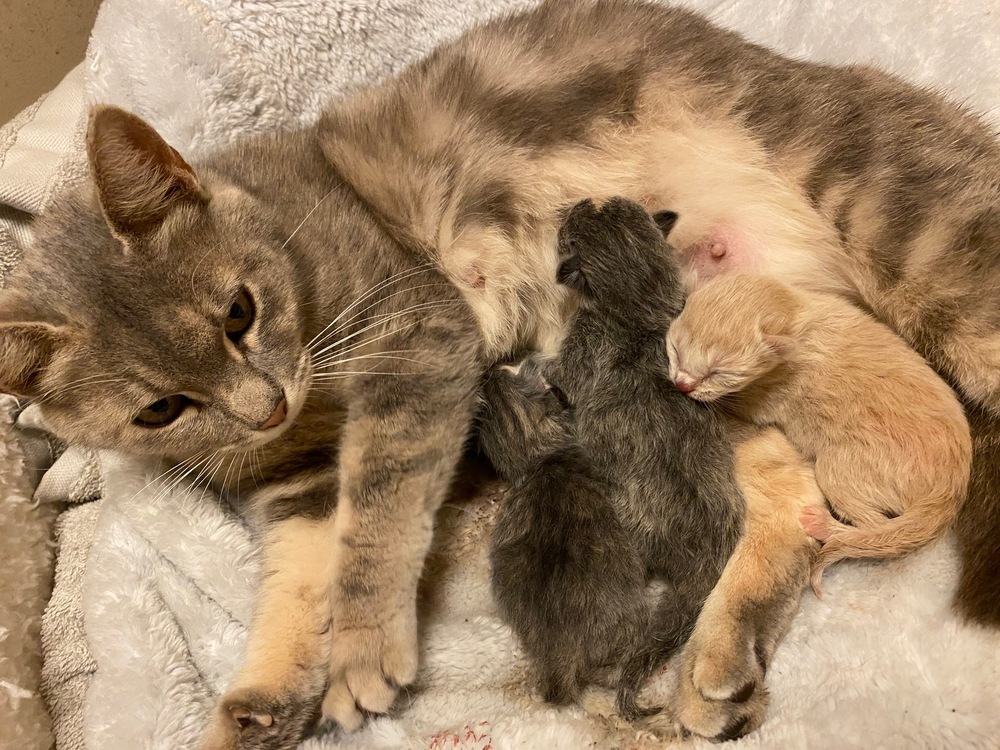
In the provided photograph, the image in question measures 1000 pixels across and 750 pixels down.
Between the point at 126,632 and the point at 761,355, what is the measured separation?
120 cm

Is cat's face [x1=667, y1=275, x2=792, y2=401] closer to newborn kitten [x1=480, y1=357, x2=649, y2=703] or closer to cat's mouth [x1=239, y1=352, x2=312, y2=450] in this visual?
newborn kitten [x1=480, y1=357, x2=649, y2=703]

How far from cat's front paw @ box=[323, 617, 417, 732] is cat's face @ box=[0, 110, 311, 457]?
34 cm

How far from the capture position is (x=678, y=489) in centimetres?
112

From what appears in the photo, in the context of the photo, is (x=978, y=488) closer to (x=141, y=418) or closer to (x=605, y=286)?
(x=605, y=286)

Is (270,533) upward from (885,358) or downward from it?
downward

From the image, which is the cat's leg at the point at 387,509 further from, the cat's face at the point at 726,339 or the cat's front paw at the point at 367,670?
the cat's face at the point at 726,339

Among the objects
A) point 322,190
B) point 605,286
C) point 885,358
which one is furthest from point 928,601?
point 322,190

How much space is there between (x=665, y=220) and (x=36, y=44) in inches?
70.9

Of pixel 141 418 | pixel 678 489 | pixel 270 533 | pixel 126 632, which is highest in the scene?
pixel 678 489

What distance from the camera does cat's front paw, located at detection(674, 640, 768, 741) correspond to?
102 cm

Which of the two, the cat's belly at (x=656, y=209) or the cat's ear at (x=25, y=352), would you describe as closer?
the cat's ear at (x=25, y=352)

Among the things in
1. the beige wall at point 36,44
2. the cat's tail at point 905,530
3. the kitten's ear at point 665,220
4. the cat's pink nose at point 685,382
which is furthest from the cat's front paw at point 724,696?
the beige wall at point 36,44

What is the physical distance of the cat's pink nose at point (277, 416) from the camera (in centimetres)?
105

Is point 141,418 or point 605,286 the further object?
point 605,286
